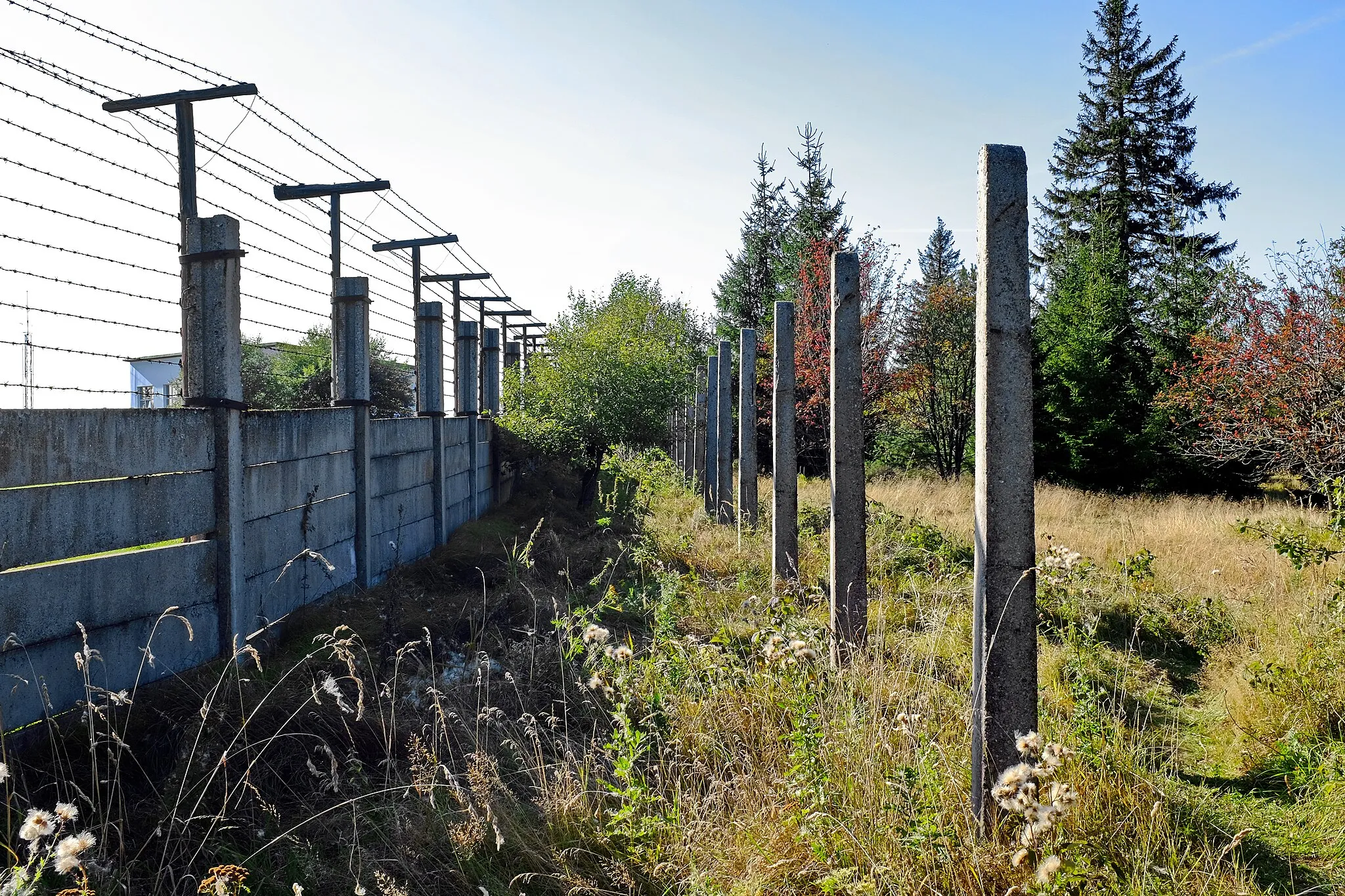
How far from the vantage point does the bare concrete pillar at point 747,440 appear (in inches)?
347

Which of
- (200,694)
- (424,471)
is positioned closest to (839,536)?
(200,694)

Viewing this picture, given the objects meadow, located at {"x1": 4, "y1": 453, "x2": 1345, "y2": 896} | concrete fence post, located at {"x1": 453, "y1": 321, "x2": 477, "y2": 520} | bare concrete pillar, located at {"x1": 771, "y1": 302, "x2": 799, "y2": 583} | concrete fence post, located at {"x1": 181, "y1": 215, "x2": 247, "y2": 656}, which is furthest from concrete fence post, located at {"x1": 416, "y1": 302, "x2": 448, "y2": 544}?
concrete fence post, located at {"x1": 181, "y1": 215, "x2": 247, "y2": 656}

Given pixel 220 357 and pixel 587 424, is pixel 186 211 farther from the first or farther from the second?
pixel 587 424

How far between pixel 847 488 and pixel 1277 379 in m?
13.1

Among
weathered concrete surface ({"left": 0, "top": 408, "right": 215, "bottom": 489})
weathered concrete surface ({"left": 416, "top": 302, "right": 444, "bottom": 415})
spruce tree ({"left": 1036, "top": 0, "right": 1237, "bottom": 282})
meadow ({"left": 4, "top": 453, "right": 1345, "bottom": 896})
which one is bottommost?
meadow ({"left": 4, "top": 453, "right": 1345, "bottom": 896})

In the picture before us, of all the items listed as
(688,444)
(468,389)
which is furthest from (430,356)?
(688,444)

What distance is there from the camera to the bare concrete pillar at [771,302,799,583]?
6.38 meters

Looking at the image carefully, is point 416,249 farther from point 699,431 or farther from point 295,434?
point 699,431

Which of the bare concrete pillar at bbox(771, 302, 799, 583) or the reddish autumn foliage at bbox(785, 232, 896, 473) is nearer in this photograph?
the bare concrete pillar at bbox(771, 302, 799, 583)

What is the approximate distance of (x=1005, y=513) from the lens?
2.90 meters

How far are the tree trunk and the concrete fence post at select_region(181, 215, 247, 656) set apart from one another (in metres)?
8.94

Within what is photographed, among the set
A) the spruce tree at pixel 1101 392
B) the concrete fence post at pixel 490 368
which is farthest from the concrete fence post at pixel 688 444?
the spruce tree at pixel 1101 392

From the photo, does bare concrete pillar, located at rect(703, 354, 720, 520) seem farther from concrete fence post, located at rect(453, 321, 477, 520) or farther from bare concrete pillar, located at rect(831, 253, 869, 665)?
bare concrete pillar, located at rect(831, 253, 869, 665)

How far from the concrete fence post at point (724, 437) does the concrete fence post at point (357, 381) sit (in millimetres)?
4544
